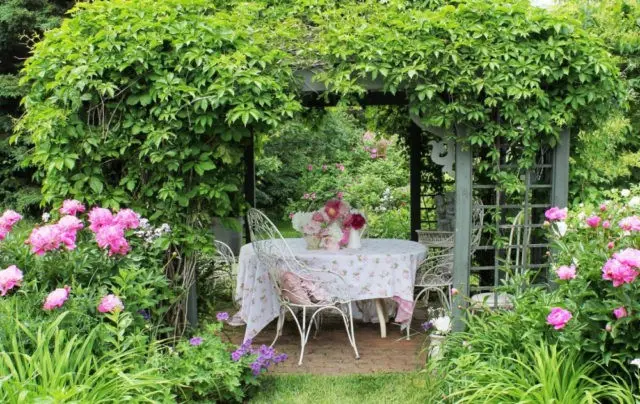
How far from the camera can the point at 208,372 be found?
3.37m

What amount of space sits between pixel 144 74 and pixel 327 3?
136 centimetres

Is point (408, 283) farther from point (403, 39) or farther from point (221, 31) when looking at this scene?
point (221, 31)

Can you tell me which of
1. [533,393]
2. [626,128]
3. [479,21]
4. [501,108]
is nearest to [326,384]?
[533,393]

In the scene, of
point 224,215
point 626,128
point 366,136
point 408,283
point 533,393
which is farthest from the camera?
Answer: point 366,136

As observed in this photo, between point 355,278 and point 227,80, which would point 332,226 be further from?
point 227,80

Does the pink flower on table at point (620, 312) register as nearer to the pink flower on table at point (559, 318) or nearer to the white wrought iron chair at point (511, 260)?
the pink flower on table at point (559, 318)

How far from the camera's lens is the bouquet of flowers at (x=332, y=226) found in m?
5.07

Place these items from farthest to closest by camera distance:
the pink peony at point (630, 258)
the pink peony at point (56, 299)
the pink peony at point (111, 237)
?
the pink peony at point (111, 237), the pink peony at point (56, 299), the pink peony at point (630, 258)

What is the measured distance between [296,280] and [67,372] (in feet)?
6.63

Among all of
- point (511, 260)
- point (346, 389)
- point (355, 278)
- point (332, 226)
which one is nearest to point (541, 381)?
point (346, 389)

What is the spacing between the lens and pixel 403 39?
12.3 ft

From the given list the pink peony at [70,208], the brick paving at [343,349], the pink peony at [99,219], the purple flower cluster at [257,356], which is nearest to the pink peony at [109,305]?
the pink peony at [99,219]

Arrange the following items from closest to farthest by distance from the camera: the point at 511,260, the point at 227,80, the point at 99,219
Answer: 1. the point at 99,219
2. the point at 227,80
3. the point at 511,260

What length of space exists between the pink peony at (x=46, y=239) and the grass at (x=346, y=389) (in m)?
1.46
